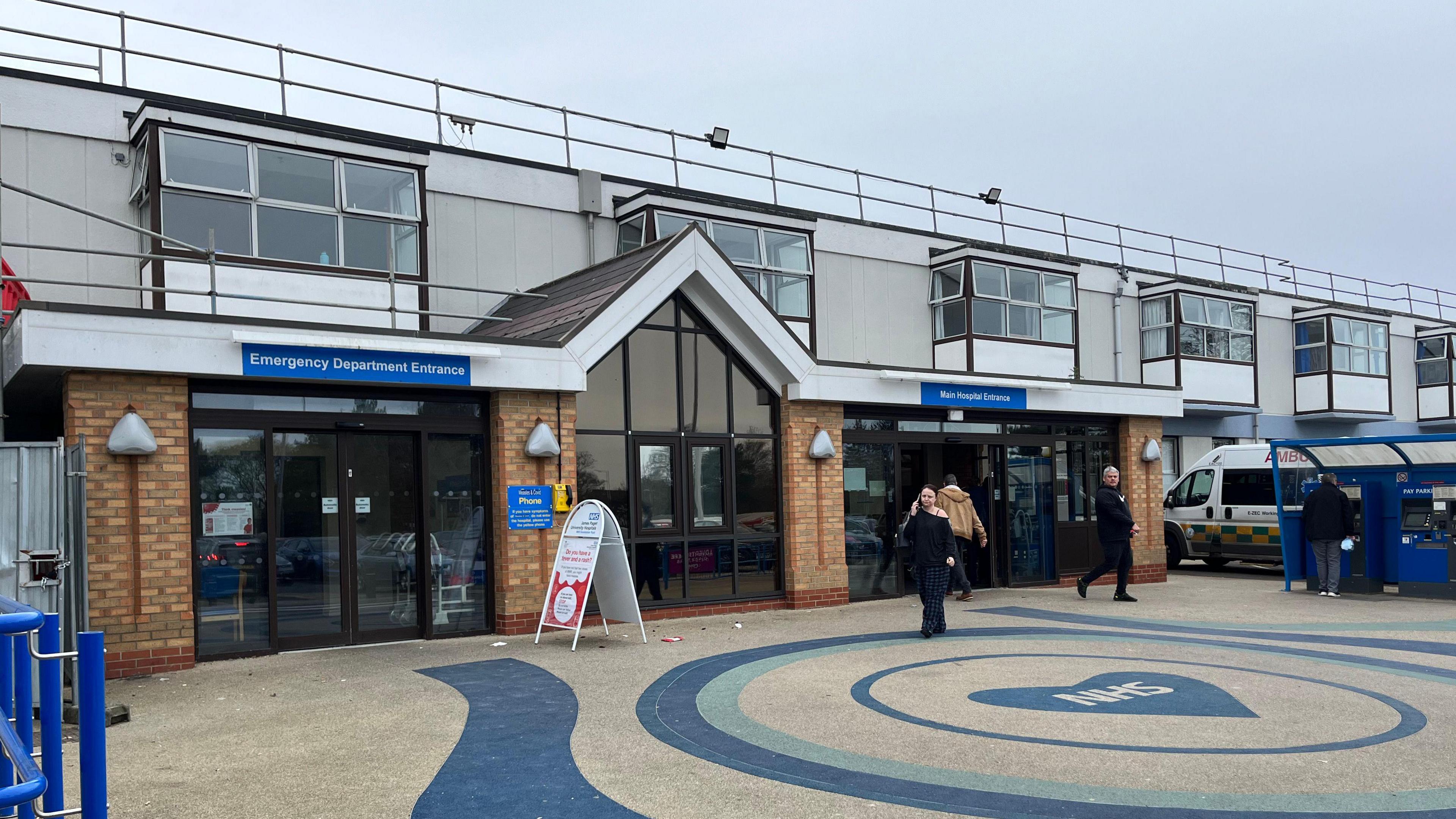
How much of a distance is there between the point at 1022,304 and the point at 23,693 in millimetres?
20994

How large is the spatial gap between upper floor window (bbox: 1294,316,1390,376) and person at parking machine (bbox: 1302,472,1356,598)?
16307 millimetres

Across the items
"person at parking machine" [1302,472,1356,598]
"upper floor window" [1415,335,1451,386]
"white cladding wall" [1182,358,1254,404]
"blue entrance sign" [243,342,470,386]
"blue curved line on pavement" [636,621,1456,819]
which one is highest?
"upper floor window" [1415,335,1451,386]

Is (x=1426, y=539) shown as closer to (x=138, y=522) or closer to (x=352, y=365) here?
(x=352, y=365)

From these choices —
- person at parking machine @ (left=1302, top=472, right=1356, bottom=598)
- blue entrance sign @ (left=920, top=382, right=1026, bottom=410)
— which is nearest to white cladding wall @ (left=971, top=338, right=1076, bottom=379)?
blue entrance sign @ (left=920, top=382, right=1026, bottom=410)

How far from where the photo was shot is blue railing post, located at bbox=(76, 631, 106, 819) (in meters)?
3.08

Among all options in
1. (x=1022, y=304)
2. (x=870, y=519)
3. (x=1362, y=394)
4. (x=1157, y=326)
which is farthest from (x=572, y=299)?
(x=1362, y=394)

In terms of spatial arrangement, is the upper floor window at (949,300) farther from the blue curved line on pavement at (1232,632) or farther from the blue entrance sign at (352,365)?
the blue entrance sign at (352,365)

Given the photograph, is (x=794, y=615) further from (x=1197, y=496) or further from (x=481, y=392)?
(x=1197, y=496)

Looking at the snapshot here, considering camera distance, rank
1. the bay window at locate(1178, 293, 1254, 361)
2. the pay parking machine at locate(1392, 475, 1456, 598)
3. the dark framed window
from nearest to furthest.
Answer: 1. the dark framed window
2. the pay parking machine at locate(1392, 475, 1456, 598)
3. the bay window at locate(1178, 293, 1254, 361)

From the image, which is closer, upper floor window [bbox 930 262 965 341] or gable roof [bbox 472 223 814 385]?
gable roof [bbox 472 223 814 385]

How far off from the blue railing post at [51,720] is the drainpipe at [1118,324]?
2491cm

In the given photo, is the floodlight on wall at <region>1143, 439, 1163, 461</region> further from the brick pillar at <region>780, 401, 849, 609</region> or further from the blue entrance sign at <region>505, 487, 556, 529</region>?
the blue entrance sign at <region>505, 487, 556, 529</region>

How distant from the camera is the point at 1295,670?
348 inches

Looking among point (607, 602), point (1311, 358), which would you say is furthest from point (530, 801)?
point (1311, 358)
